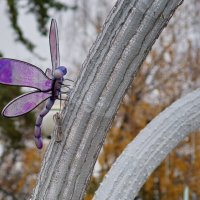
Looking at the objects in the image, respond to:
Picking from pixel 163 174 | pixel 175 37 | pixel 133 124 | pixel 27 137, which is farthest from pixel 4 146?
pixel 175 37

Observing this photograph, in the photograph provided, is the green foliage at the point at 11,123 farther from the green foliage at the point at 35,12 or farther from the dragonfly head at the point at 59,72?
the dragonfly head at the point at 59,72

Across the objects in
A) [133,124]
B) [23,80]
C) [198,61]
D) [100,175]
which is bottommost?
[23,80]

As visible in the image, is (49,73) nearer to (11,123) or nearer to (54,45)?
(54,45)

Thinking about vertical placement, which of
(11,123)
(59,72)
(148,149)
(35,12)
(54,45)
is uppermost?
(35,12)

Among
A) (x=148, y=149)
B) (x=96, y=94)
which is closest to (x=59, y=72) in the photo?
(x=96, y=94)

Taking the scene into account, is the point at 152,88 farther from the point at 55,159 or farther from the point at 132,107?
the point at 55,159

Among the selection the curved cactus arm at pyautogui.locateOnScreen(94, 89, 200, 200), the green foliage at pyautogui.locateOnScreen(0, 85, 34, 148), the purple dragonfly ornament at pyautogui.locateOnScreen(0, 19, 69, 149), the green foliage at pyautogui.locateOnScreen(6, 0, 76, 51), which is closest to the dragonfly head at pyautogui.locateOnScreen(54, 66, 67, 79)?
the purple dragonfly ornament at pyautogui.locateOnScreen(0, 19, 69, 149)

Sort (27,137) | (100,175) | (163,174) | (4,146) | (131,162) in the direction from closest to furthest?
1. (131,162)
2. (100,175)
3. (163,174)
4. (4,146)
5. (27,137)
